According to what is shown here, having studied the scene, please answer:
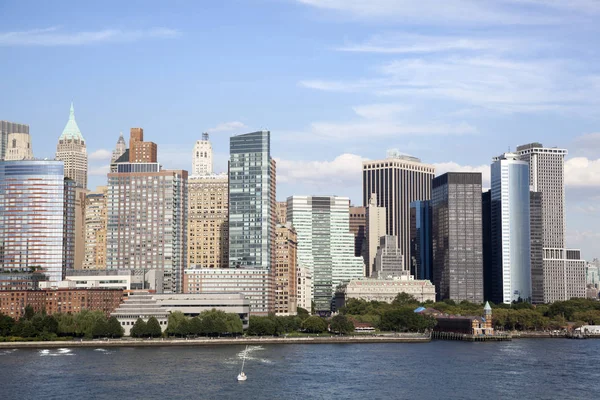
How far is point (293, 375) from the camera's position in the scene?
15525cm

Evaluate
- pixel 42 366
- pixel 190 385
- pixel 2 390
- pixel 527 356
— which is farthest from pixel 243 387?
pixel 527 356

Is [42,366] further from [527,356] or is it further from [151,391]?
[527,356]

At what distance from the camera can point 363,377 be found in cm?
15525

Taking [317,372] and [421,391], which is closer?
[421,391]

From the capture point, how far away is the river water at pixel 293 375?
446 feet

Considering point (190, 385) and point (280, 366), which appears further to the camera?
point (280, 366)

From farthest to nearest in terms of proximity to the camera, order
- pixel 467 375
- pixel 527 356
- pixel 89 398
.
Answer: pixel 527 356 < pixel 467 375 < pixel 89 398

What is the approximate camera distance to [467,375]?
524 ft

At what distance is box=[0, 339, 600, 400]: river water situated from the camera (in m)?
136

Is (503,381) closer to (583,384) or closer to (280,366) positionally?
(583,384)

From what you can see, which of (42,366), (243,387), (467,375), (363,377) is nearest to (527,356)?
(467,375)

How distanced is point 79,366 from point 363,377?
49.9 metres

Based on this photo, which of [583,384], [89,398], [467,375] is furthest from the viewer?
[467,375]

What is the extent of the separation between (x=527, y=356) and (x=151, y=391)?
91.5 metres
